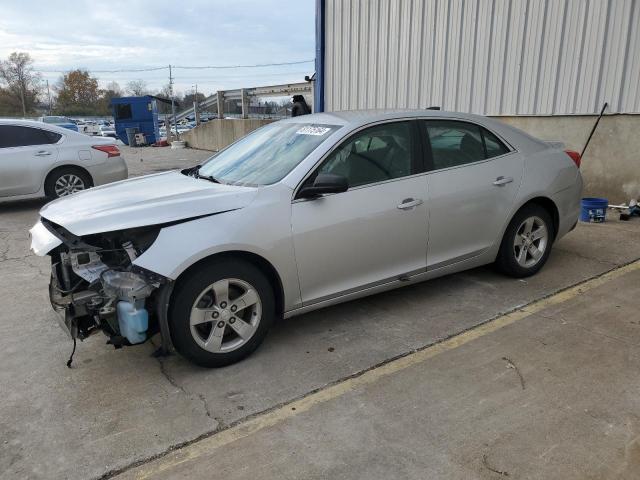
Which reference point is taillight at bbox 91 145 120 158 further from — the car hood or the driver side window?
the driver side window

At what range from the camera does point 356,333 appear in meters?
3.84

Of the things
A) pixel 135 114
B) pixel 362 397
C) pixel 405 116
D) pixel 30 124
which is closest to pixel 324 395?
pixel 362 397

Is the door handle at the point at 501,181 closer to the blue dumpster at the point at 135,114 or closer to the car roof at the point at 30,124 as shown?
the car roof at the point at 30,124

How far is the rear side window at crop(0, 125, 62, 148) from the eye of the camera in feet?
26.9

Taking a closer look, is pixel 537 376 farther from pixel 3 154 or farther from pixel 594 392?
pixel 3 154

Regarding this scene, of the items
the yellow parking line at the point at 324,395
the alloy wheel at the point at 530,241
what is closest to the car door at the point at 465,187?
the alloy wheel at the point at 530,241

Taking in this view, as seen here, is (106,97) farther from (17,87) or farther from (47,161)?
(47,161)

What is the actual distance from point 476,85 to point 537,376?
6.79 meters

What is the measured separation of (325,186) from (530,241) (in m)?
2.38

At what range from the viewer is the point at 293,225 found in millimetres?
3453

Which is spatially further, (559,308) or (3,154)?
(3,154)

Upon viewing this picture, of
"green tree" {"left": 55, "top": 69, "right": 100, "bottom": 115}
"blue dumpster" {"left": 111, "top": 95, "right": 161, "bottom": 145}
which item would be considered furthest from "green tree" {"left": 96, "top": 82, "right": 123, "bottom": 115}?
"blue dumpster" {"left": 111, "top": 95, "right": 161, "bottom": 145}

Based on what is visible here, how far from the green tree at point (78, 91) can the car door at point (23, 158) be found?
72.1 metres

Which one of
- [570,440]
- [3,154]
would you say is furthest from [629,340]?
[3,154]
